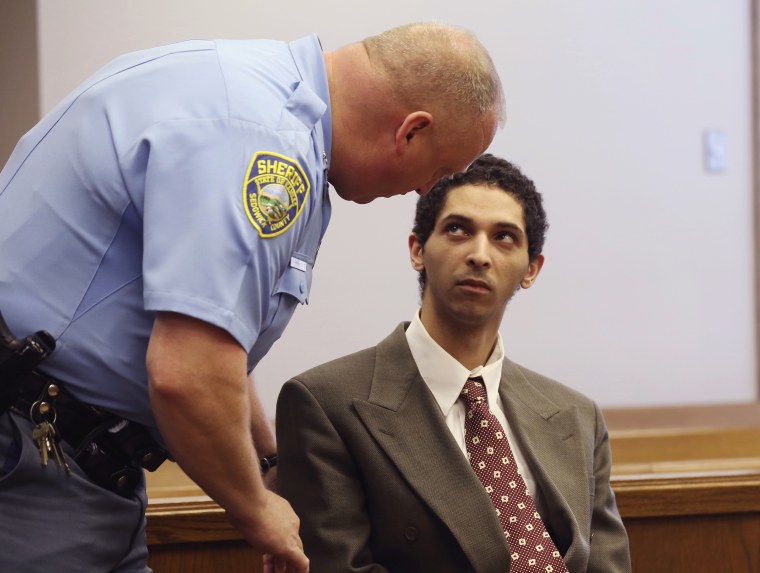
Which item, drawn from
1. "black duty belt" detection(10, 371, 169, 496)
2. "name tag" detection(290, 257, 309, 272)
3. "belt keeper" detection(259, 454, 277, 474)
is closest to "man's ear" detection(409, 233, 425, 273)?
"belt keeper" detection(259, 454, 277, 474)

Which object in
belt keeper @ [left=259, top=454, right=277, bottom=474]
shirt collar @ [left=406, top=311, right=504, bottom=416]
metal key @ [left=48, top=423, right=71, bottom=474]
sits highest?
metal key @ [left=48, top=423, right=71, bottom=474]

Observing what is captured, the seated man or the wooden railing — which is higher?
the seated man

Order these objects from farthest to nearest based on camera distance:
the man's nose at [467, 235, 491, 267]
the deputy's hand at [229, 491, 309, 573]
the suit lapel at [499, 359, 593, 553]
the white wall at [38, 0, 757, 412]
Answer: the white wall at [38, 0, 757, 412] → the man's nose at [467, 235, 491, 267] → the suit lapel at [499, 359, 593, 553] → the deputy's hand at [229, 491, 309, 573]

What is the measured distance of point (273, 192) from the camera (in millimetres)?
1080

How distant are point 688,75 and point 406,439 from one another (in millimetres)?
1815

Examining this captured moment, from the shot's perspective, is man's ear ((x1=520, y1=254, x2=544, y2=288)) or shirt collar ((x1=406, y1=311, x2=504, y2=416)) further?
man's ear ((x1=520, y1=254, x2=544, y2=288))

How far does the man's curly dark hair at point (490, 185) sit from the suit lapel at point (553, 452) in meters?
0.31

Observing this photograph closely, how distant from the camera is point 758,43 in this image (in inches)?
121

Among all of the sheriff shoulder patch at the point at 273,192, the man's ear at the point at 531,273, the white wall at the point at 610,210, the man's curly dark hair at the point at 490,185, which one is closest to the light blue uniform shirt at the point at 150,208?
the sheriff shoulder patch at the point at 273,192

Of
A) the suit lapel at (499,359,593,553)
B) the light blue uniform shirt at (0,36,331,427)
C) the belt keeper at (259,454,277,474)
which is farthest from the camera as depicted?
the suit lapel at (499,359,593,553)

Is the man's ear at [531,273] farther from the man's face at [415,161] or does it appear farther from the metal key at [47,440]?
the metal key at [47,440]

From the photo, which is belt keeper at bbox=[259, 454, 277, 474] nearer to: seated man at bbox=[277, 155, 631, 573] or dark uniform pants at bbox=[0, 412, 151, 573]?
seated man at bbox=[277, 155, 631, 573]

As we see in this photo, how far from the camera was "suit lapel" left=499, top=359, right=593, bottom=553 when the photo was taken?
1797mm

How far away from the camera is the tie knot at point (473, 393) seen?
6.15 ft
